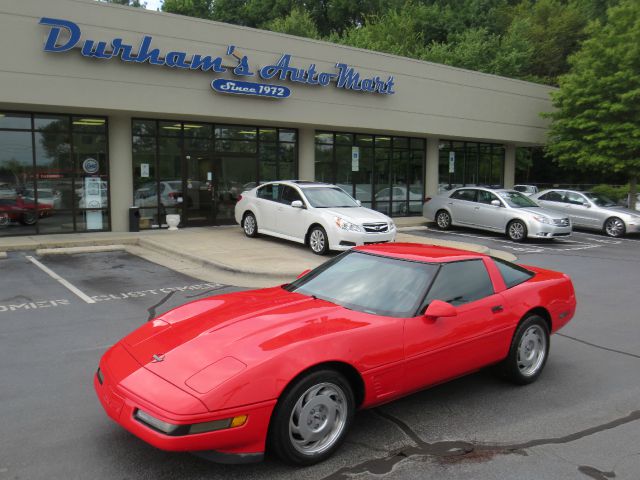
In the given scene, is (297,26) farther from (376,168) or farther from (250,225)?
(250,225)

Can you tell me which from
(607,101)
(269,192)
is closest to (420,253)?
(269,192)

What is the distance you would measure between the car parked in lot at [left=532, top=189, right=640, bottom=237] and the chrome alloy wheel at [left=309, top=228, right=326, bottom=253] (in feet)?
35.3

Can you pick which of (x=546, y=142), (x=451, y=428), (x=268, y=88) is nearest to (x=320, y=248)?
(x=268, y=88)

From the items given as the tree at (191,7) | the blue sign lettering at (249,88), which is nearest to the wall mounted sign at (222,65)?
the blue sign lettering at (249,88)

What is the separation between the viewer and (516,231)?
671 inches

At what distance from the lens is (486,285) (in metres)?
5.08

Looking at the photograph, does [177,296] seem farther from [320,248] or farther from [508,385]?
[508,385]

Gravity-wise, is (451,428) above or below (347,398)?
below

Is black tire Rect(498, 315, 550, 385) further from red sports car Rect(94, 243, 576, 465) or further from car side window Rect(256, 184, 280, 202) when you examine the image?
car side window Rect(256, 184, 280, 202)

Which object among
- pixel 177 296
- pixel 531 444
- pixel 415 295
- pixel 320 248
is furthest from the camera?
pixel 320 248

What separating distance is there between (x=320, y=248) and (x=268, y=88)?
21.2ft

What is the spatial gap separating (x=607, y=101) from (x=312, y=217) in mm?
15920

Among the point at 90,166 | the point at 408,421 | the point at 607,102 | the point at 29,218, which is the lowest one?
the point at 408,421

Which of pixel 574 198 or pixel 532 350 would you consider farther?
pixel 574 198
